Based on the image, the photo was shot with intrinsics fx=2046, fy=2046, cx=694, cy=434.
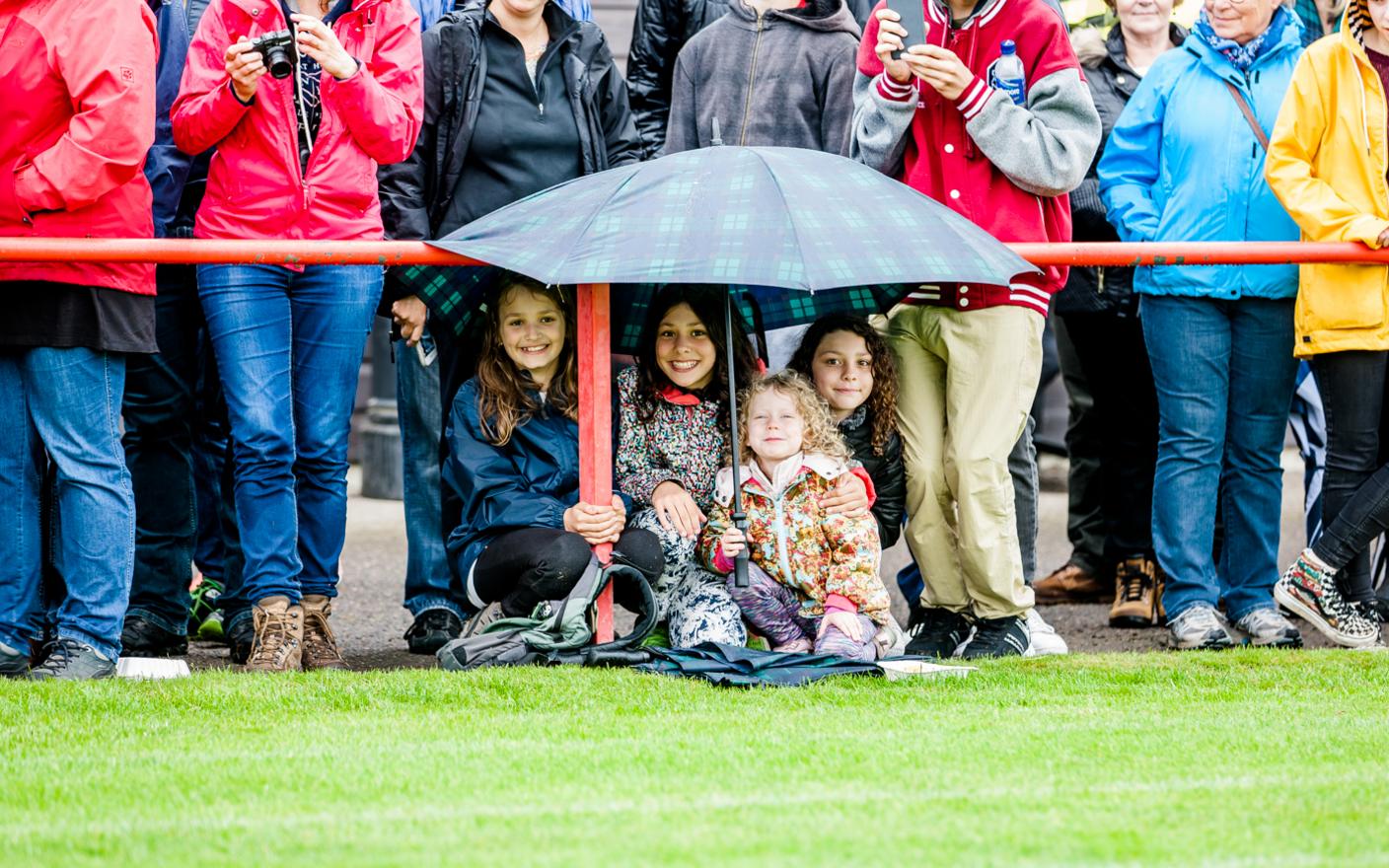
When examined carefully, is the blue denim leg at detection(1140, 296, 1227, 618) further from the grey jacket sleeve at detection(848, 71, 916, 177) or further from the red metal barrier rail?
the grey jacket sleeve at detection(848, 71, 916, 177)

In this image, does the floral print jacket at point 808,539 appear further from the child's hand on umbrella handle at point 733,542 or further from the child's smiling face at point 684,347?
the child's smiling face at point 684,347

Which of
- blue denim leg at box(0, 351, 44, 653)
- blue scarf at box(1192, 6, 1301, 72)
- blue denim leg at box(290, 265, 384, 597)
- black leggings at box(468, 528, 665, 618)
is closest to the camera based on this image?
blue denim leg at box(0, 351, 44, 653)

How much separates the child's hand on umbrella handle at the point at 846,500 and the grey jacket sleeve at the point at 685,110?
175 cm

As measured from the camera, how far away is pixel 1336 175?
21.8 feet

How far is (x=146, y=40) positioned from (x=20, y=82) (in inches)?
14.4

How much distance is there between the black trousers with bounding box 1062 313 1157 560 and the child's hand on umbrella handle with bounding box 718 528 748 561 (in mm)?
2232

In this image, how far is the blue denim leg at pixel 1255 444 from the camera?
6.75 meters

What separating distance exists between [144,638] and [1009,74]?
324 cm

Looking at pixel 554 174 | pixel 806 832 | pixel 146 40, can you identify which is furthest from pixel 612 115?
pixel 806 832

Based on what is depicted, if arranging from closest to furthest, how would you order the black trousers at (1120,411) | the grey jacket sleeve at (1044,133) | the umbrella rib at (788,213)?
1. the umbrella rib at (788,213)
2. the grey jacket sleeve at (1044,133)
3. the black trousers at (1120,411)

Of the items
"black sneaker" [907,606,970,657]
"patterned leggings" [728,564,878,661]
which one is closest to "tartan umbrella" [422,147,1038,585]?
"patterned leggings" [728,564,878,661]

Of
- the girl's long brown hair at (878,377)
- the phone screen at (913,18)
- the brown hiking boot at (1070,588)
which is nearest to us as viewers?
the girl's long brown hair at (878,377)

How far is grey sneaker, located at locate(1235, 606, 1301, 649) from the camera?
22.0 feet

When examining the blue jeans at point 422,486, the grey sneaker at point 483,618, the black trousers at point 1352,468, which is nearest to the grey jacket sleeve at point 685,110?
the blue jeans at point 422,486
